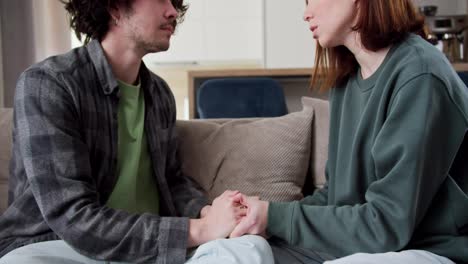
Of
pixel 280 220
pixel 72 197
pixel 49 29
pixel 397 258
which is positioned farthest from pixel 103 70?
pixel 49 29

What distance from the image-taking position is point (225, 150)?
5.74ft

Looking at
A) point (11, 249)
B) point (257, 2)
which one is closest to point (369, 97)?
point (11, 249)

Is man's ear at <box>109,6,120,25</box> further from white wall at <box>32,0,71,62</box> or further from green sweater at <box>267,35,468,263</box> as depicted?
white wall at <box>32,0,71,62</box>

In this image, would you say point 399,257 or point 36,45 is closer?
point 399,257

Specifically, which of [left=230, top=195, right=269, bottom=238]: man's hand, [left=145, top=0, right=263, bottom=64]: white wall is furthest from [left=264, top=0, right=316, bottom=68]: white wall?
[left=230, top=195, right=269, bottom=238]: man's hand

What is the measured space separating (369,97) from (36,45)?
2.74m

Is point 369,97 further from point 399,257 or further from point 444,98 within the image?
point 399,257

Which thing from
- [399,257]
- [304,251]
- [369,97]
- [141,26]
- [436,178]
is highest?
[141,26]

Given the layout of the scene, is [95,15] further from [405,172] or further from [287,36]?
[287,36]

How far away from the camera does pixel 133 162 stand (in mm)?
1428

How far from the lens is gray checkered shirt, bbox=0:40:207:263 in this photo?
1190 mm

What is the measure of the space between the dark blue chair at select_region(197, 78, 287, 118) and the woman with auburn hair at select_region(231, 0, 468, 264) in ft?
5.54

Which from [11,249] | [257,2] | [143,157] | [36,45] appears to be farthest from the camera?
[257,2]

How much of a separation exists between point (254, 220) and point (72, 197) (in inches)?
15.5
